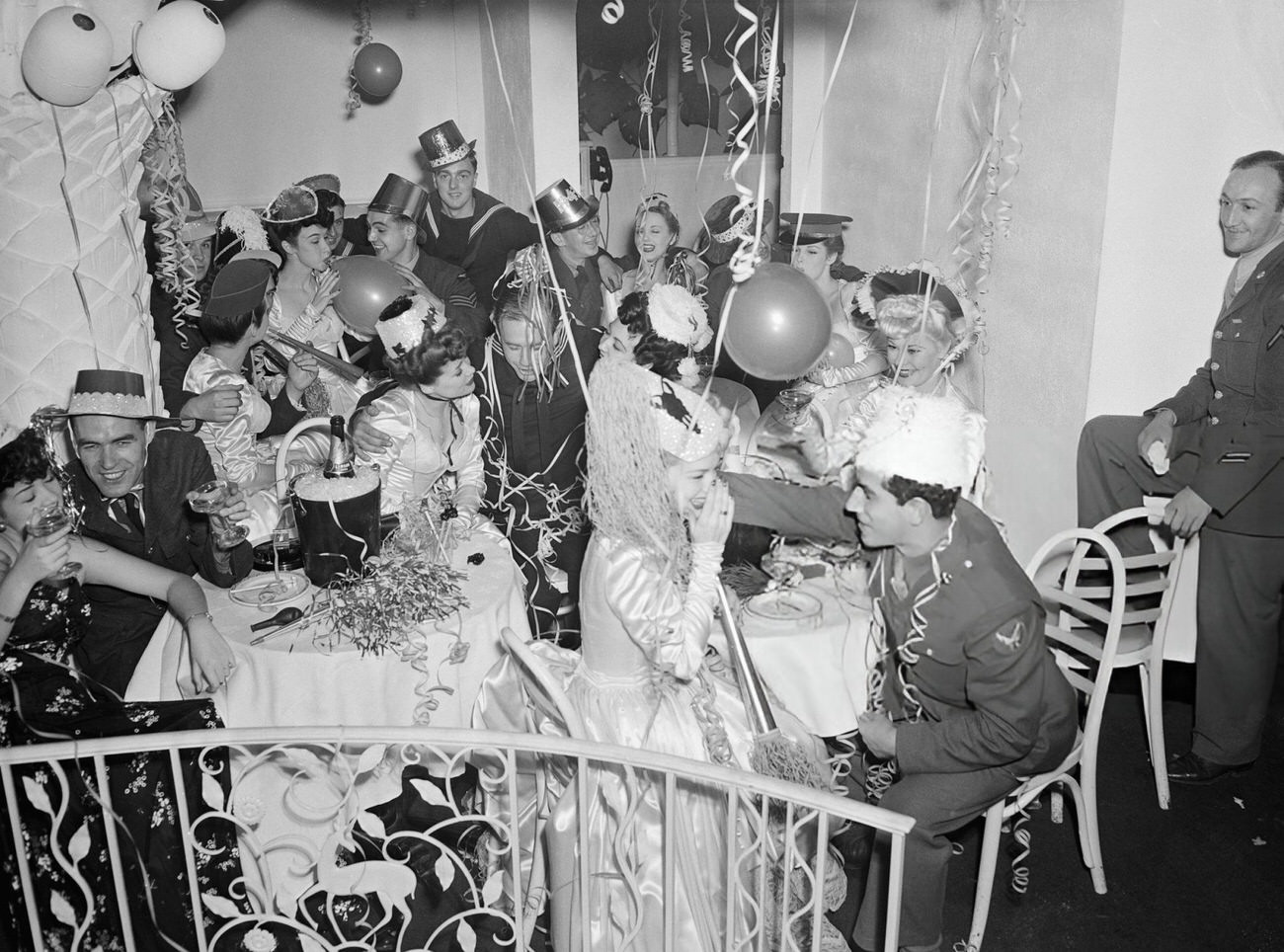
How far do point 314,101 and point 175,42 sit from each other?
13.4 feet

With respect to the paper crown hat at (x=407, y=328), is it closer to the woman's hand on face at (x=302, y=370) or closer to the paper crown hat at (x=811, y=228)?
the woman's hand on face at (x=302, y=370)

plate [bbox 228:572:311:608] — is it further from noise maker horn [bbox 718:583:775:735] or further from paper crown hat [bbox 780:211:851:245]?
paper crown hat [bbox 780:211:851:245]

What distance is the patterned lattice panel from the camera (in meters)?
3.56

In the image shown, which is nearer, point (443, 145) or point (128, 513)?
point (128, 513)

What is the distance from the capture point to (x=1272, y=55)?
3871 mm

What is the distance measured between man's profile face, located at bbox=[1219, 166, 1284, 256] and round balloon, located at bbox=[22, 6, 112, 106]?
3851mm

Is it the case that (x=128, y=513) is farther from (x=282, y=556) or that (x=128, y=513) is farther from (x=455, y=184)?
(x=455, y=184)

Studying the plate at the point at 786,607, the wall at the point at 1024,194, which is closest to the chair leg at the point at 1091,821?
the plate at the point at 786,607

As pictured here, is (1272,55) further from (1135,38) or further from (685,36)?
(685,36)

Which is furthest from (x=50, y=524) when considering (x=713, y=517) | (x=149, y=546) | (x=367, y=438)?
(x=713, y=517)

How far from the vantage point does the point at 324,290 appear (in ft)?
15.6

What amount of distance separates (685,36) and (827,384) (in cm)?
380

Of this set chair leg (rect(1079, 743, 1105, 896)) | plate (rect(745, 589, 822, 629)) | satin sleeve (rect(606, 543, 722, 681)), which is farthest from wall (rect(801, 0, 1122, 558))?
satin sleeve (rect(606, 543, 722, 681))

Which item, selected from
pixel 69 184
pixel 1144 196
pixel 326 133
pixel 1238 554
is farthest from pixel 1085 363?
pixel 326 133
